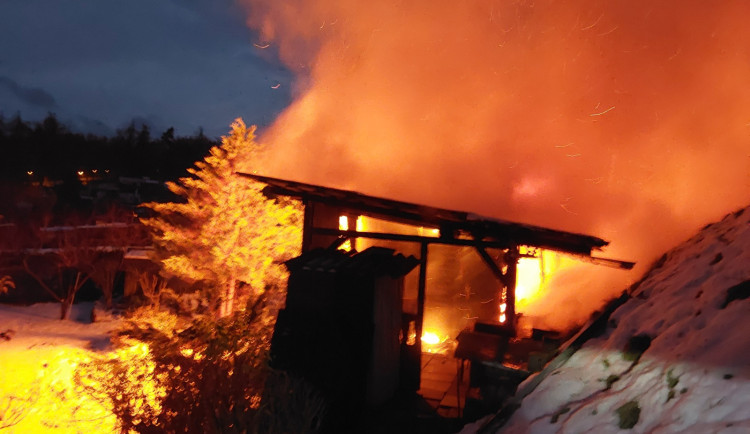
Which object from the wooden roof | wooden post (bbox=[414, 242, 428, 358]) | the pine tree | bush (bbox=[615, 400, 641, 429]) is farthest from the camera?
the pine tree

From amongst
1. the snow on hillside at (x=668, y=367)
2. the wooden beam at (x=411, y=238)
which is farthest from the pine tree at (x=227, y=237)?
the snow on hillside at (x=668, y=367)

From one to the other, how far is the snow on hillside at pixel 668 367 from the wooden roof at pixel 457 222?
1.87 metres

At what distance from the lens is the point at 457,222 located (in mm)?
8188

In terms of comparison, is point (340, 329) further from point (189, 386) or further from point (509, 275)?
point (509, 275)

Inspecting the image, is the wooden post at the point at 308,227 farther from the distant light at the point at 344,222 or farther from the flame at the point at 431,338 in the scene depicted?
the flame at the point at 431,338

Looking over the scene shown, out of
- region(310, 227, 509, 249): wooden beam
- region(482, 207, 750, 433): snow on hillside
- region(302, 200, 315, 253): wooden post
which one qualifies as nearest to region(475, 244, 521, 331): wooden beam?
region(310, 227, 509, 249): wooden beam

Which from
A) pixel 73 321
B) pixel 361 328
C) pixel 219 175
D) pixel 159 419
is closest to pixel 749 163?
pixel 361 328

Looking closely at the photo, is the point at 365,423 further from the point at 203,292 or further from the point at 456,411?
the point at 203,292

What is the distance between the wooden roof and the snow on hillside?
187 cm

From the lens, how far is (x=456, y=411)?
23.6 feet

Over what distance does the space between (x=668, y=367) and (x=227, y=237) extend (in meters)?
13.9

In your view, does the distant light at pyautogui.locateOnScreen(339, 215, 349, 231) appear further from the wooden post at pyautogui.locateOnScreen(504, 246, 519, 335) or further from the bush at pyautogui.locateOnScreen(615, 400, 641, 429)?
the bush at pyautogui.locateOnScreen(615, 400, 641, 429)

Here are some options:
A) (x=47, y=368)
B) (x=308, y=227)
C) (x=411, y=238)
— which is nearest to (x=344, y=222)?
(x=308, y=227)

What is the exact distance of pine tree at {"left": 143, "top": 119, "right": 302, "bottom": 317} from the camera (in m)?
15.7
